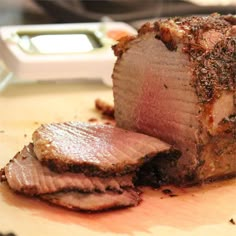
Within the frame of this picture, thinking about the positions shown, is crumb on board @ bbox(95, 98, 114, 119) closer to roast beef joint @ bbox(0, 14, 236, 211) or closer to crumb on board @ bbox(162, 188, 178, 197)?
roast beef joint @ bbox(0, 14, 236, 211)

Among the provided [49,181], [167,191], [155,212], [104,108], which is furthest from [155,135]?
[104,108]

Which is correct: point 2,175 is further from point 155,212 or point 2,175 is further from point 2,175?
point 155,212

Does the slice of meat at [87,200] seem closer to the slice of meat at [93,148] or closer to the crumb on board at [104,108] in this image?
the slice of meat at [93,148]

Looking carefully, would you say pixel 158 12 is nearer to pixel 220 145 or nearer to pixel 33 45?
pixel 33 45

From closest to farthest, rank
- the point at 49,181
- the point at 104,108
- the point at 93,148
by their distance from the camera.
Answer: the point at 49,181 < the point at 93,148 < the point at 104,108

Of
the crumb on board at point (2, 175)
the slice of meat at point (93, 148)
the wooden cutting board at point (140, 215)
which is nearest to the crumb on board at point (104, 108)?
the wooden cutting board at point (140, 215)

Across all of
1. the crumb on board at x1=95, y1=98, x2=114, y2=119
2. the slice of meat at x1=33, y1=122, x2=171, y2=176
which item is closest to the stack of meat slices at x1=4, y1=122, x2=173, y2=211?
the slice of meat at x1=33, y1=122, x2=171, y2=176

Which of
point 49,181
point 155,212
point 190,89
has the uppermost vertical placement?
point 190,89
